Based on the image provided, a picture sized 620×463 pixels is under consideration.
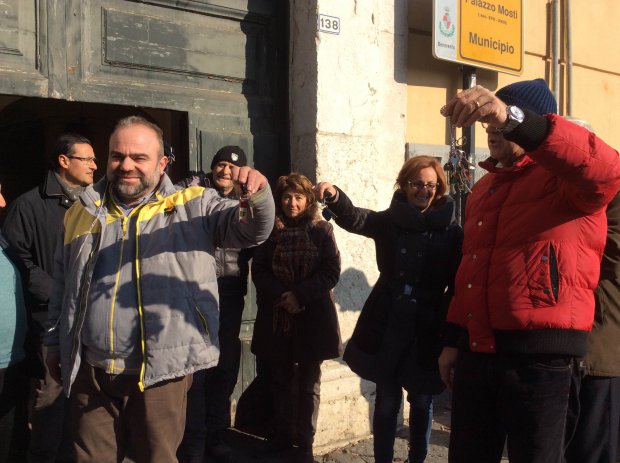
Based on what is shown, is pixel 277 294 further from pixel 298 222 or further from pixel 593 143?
pixel 593 143

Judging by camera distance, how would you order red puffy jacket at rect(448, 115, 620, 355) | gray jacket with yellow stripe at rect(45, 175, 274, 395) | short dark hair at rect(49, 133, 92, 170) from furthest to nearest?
short dark hair at rect(49, 133, 92, 170)
gray jacket with yellow stripe at rect(45, 175, 274, 395)
red puffy jacket at rect(448, 115, 620, 355)

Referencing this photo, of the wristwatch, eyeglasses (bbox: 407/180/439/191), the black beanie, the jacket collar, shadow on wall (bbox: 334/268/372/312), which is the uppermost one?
the black beanie

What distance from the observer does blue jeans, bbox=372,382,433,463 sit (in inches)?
157

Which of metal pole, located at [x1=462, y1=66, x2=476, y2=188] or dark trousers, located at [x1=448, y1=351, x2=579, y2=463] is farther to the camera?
metal pole, located at [x1=462, y1=66, x2=476, y2=188]

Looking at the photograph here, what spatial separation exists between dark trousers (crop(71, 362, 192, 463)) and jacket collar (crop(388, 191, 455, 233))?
157cm

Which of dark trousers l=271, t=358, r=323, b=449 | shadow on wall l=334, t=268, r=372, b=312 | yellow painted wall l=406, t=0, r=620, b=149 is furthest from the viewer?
yellow painted wall l=406, t=0, r=620, b=149

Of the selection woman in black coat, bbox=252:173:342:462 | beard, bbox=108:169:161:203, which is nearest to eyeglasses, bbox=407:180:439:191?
woman in black coat, bbox=252:173:342:462

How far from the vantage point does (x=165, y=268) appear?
282 centimetres

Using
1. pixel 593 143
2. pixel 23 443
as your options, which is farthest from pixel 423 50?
pixel 23 443

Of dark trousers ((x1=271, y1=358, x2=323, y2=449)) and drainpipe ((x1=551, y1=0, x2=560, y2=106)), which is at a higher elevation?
drainpipe ((x1=551, y1=0, x2=560, y2=106))

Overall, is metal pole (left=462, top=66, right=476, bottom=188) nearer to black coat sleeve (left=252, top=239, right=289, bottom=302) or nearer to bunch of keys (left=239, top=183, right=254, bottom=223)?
black coat sleeve (left=252, top=239, right=289, bottom=302)

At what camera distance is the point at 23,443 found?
3.62 metres

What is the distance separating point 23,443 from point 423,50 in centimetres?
395

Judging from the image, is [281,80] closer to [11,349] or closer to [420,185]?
[420,185]
